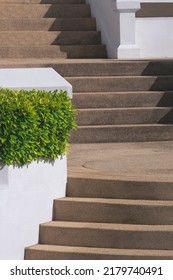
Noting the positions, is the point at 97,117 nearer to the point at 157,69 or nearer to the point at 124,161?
the point at 157,69

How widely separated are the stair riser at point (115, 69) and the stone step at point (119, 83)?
238 millimetres

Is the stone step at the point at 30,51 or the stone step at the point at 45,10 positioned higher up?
the stone step at the point at 45,10

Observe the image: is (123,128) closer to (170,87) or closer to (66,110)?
(170,87)

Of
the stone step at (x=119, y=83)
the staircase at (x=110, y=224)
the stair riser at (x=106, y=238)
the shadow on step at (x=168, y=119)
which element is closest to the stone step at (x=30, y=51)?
the stone step at (x=119, y=83)

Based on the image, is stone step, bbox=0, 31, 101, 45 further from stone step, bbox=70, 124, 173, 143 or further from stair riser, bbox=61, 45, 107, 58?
stone step, bbox=70, 124, 173, 143

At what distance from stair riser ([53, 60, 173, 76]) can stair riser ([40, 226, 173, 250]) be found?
15.9ft

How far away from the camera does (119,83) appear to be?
15836 millimetres

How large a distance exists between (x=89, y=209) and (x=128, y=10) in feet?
21.4

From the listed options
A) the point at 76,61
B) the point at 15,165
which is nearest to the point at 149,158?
the point at 15,165

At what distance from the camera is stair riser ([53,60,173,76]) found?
16016 mm

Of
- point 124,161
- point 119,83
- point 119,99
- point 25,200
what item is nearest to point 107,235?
point 25,200

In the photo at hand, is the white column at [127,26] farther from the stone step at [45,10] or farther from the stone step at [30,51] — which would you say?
the stone step at [45,10]

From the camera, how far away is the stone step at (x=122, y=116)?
15.2 meters

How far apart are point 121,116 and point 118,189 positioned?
380cm
